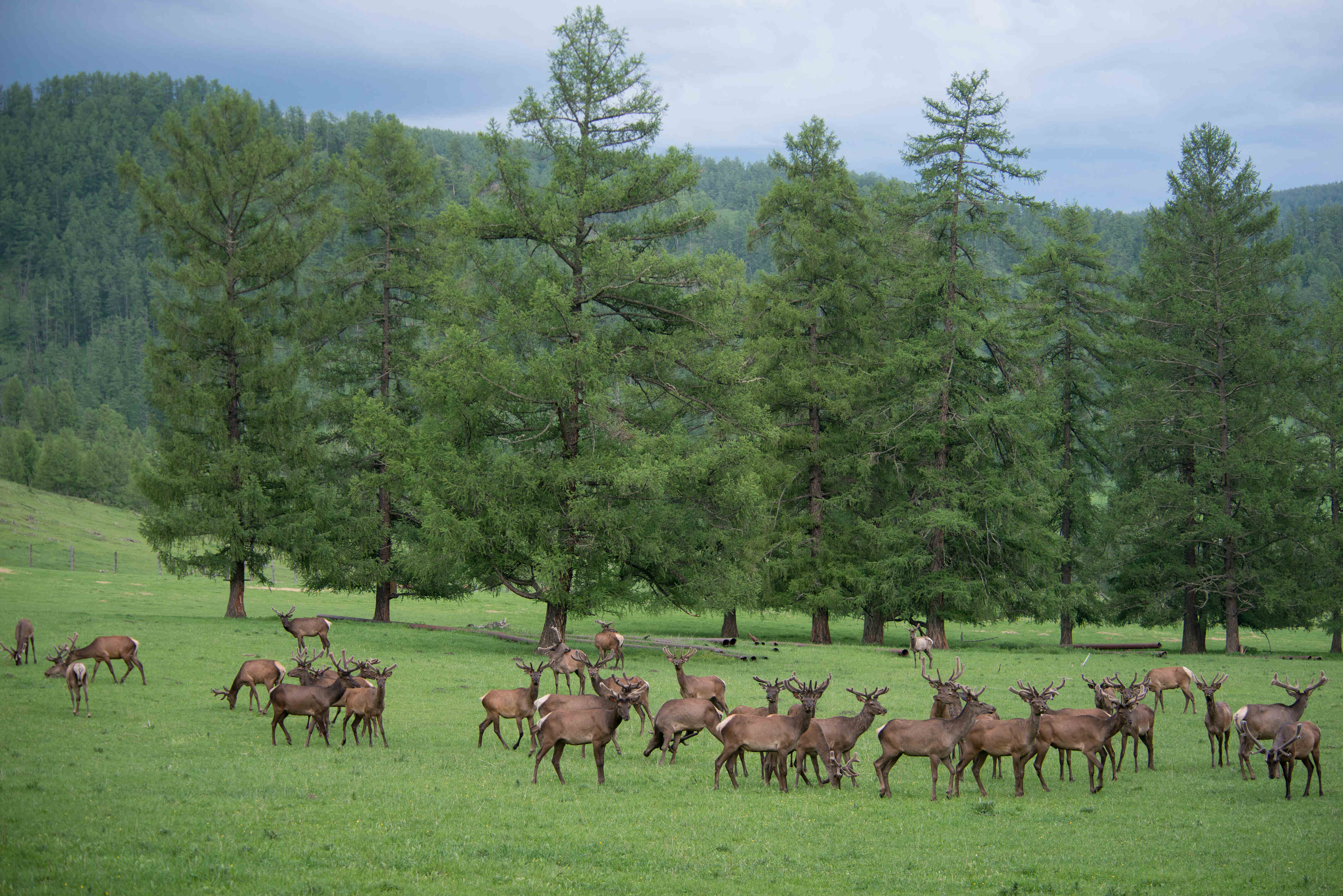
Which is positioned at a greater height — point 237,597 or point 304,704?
point 304,704

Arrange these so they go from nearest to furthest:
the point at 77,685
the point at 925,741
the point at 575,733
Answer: the point at 925,741 → the point at 575,733 → the point at 77,685

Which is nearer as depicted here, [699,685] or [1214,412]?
[699,685]

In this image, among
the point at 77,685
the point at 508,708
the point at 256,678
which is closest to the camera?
the point at 508,708

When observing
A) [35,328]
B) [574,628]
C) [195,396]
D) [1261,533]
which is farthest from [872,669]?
[35,328]

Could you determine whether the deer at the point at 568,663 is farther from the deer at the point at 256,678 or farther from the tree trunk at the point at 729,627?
the tree trunk at the point at 729,627

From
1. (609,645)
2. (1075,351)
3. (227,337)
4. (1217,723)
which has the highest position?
(1075,351)

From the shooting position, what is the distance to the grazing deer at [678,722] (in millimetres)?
15281

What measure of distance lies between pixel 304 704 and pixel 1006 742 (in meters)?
11.1

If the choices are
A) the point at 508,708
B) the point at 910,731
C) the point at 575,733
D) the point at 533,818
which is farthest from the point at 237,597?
the point at 910,731

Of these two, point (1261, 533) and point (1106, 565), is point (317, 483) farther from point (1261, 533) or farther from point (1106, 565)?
point (1261, 533)

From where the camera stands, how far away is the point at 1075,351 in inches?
1628

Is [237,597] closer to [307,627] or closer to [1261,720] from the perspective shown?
[307,627]

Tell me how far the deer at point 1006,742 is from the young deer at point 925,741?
268 mm

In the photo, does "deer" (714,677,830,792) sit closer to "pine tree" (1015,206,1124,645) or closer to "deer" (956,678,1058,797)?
"deer" (956,678,1058,797)
